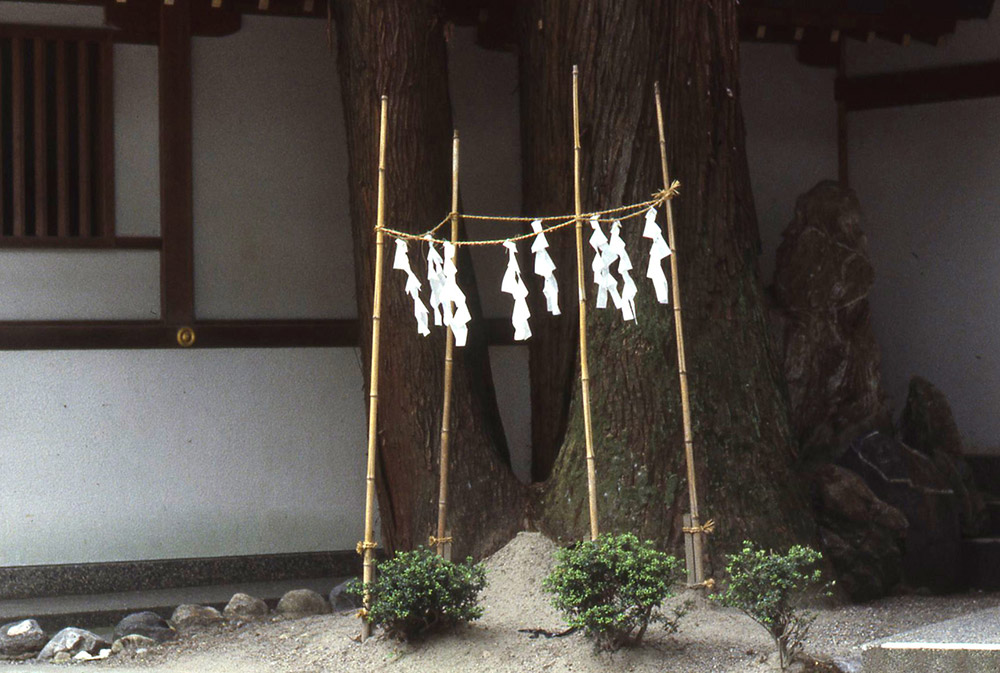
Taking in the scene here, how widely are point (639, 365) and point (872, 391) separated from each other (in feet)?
7.22

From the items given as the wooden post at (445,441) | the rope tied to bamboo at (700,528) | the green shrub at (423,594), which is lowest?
the green shrub at (423,594)

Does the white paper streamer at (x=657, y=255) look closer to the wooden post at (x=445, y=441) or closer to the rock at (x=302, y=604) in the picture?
the wooden post at (x=445, y=441)

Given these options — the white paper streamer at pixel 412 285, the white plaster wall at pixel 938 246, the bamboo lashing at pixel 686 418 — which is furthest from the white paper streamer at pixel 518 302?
the white plaster wall at pixel 938 246

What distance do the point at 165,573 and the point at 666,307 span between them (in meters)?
3.34

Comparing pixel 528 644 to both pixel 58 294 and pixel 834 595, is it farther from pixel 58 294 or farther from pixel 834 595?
pixel 58 294

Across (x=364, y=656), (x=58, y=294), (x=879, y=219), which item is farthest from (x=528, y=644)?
(x=879, y=219)

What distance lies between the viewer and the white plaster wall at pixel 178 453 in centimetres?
720

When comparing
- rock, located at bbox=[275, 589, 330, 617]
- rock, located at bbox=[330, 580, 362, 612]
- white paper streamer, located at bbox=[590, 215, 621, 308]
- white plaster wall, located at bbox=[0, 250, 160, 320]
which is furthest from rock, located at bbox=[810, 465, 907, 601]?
white plaster wall, located at bbox=[0, 250, 160, 320]

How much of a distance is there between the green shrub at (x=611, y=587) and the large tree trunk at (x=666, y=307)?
74 cm

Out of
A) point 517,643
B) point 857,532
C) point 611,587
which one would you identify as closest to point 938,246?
point 857,532

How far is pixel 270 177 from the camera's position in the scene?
300 inches

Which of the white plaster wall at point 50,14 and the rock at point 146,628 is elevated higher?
the white plaster wall at point 50,14

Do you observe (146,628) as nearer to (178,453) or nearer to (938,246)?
(178,453)

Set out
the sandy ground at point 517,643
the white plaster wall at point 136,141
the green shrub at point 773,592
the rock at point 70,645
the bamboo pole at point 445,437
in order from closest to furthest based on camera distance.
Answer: the green shrub at point 773,592, the sandy ground at point 517,643, the bamboo pole at point 445,437, the rock at point 70,645, the white plaster wall at point 136,141
